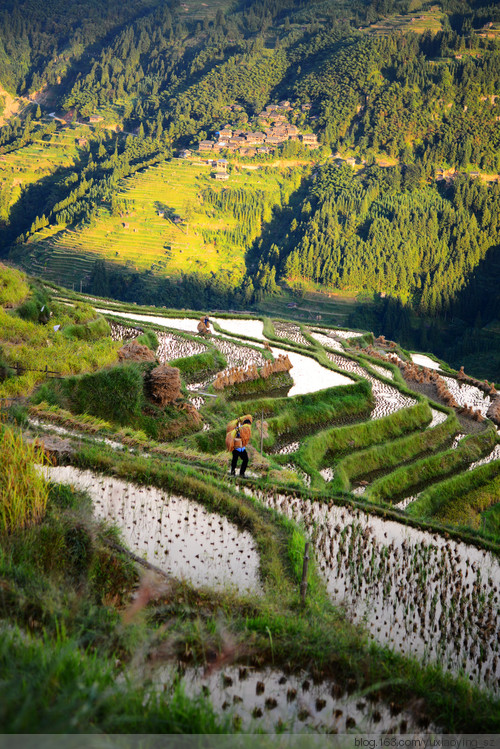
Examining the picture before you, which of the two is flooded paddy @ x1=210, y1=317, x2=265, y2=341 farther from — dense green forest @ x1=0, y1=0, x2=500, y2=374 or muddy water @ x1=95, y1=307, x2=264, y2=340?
dense green forest @ x1=0, y1=0, x2=500, y2=374

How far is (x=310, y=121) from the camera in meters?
99.9

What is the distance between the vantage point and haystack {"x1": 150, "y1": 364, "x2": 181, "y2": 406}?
1123 cm

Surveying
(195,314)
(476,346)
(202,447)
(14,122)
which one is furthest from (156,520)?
(14,122)

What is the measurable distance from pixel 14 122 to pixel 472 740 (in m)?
112

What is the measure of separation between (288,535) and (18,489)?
9.63 ft

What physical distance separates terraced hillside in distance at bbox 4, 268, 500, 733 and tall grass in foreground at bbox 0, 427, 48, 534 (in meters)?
0.30

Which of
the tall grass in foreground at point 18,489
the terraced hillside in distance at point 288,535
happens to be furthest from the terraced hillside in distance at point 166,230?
the tall grass in foreground at point 18,489

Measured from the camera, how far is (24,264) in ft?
183

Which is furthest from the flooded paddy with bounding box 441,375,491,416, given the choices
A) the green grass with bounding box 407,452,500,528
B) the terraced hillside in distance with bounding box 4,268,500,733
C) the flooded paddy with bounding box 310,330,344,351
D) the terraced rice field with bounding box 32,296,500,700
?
the terraced rice field with bounding box 32,296,500,700

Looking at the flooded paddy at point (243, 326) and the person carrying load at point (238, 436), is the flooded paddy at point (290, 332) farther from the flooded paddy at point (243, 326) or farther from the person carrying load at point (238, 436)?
the person carrying load at point (238, 436)

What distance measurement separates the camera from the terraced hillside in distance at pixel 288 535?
3.93m

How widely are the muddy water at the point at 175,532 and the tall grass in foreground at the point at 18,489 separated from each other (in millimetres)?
882

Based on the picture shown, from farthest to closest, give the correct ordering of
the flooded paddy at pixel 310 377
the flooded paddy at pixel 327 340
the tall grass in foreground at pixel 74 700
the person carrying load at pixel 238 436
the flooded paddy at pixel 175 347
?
the flooded paddy at pixel 327 340 → the flooded paddy at pixel 175 347 → the flooded paddy at pixel 310 377 → the person carrying load at pixel 238 436 → the tall grass in foreground at pixel 74 700

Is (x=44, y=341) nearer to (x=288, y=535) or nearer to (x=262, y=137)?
(x=288, y=535)
